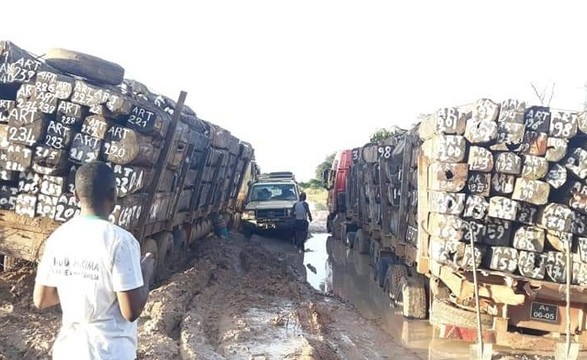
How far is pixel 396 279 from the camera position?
11.2 metres

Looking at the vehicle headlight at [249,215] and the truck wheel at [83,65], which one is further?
the vehicle headlight at [249,215]

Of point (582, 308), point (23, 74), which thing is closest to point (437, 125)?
point (582, 308)

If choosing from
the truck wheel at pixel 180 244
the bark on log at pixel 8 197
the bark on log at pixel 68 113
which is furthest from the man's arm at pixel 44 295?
the truck wheel at pixel 180 244

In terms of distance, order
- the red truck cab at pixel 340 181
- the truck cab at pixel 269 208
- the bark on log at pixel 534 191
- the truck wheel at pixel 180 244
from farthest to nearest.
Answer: the red truck cab at pixel 340 181
the truck cab at pixel 269 208
the truck wheel at pixel 180 244
the bark on log at pixel 534 191

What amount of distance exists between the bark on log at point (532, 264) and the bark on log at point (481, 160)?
3.78 ft

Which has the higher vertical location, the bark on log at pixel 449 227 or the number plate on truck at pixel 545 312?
the bark on log at pixel 449 227

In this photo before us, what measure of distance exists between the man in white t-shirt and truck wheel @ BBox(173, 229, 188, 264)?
9539mm

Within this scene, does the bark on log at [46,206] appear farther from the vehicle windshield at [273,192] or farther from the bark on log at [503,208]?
the vehicle windshield at [273,192]

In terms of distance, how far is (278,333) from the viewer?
8633 millimetres

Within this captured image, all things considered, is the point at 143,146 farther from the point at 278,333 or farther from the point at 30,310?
the point at 278,333

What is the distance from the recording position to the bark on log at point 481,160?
798 cm

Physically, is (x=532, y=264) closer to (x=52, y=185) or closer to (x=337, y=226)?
(x=52, y=185)

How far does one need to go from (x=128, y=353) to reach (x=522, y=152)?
6.15m

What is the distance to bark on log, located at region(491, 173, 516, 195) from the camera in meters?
8.07
